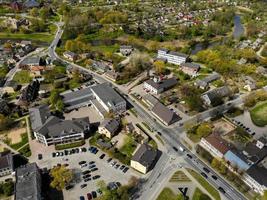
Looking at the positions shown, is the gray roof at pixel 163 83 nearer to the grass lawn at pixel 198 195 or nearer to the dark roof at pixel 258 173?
the grass lawn at pixel 198 195

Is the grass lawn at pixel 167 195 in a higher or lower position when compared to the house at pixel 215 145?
lower

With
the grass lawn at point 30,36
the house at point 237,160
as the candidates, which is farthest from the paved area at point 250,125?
the grass lawn at point 30,36

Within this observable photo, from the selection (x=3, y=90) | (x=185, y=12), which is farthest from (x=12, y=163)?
(x=185, y=12)

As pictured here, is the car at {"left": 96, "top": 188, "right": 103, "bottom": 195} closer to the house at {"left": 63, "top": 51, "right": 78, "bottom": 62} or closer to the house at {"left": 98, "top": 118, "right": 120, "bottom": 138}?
the house at {"left": 98, "top": 118, "right": 120, "bottom": 138}

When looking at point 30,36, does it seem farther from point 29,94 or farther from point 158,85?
point 158,85

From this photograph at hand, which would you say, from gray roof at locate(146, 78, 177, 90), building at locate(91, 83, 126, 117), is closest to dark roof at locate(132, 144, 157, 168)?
building at locate(91, 83, 126, 117)

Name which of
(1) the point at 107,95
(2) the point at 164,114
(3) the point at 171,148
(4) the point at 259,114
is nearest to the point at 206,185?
(3) the point at 171,148

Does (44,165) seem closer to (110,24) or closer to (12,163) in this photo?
(12,163)
